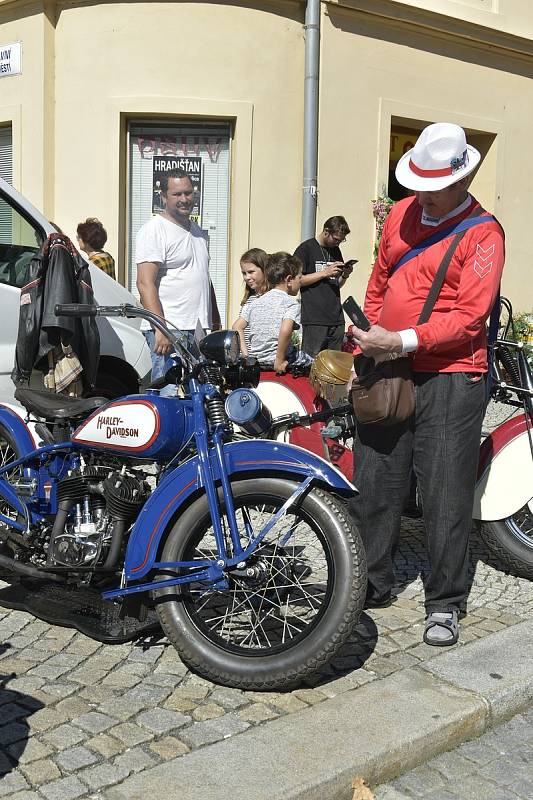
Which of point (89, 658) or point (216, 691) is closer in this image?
point (216, 691)

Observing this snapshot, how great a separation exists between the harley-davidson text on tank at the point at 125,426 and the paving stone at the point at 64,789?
3.90 feet

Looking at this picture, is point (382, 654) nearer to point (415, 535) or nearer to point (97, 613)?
point (97, 613)

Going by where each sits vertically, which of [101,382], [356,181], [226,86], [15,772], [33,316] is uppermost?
[226,86]

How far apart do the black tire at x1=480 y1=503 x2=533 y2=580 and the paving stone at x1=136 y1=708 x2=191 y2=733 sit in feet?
6.48

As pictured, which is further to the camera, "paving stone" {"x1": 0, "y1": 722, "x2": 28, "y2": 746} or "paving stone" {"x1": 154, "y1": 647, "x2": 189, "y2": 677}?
"paving stone" {"x1": 154, "y1": 647, "x2": 189, "y2": 677}

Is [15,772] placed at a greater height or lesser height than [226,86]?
lesser

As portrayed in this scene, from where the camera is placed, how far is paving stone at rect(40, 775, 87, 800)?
8.66ft

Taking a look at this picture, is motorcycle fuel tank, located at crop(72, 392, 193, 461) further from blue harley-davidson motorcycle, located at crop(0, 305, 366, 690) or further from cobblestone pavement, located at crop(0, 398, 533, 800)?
cobblestone pavement, located at crop(0, 398, 533, 800)

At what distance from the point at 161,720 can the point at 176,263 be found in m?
3.36

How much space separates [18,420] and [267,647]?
1690 mm

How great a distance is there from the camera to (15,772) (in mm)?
2764

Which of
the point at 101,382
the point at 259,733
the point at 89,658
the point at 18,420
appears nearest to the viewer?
the point at 259,733

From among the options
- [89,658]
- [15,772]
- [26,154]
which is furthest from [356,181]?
[15,772]

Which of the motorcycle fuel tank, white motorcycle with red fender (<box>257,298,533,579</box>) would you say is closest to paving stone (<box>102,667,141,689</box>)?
the motorcycle fuel tank
